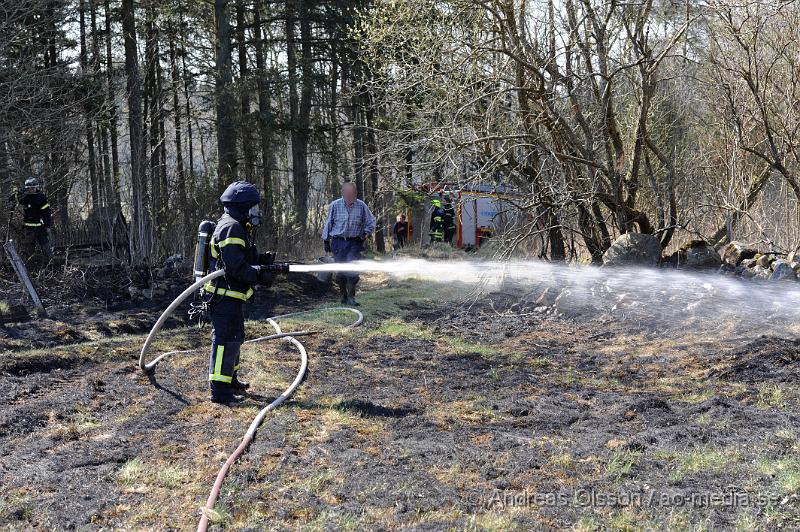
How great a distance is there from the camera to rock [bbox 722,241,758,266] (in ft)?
30.7

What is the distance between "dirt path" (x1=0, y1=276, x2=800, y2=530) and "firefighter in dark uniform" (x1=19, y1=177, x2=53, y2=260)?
6637 mm

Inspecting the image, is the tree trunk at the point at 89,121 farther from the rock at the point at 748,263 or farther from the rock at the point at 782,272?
the rock at the point at 782,272

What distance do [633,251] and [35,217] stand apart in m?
10.3

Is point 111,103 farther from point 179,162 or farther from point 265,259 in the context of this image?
point 265,259

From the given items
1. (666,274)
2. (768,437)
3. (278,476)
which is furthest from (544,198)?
(278,476)

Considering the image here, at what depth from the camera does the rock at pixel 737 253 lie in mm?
9344

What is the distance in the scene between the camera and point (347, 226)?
10.1m

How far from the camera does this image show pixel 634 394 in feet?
19.0

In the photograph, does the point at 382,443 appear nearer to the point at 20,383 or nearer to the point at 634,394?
the point at 634,394

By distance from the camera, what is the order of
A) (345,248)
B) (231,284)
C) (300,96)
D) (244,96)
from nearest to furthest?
(231,284), (345,248), (244,96), (300,96)

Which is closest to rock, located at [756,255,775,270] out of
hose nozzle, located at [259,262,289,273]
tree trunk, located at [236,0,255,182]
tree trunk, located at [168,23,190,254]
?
hose nozzle, located at [259,262,289,273]

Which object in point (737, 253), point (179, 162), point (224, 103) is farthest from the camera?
point (179, 162)

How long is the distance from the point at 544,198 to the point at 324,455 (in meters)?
6.33

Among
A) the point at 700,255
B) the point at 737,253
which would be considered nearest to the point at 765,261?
the point at 737,253
